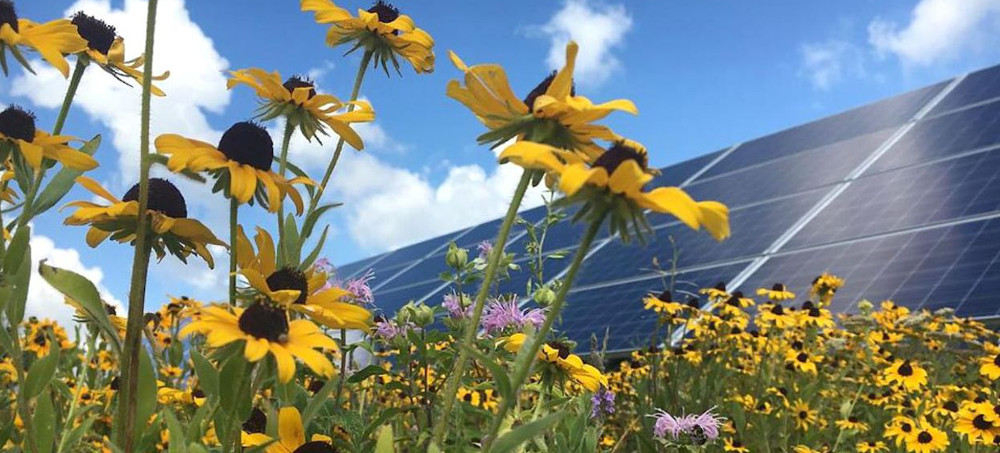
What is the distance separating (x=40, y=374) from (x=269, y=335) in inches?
24.3

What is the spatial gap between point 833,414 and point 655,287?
11.6 ft

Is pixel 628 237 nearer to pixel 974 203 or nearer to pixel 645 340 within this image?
pixel 645 340

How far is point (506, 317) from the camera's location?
102 inches

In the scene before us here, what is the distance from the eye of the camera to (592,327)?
322 inches

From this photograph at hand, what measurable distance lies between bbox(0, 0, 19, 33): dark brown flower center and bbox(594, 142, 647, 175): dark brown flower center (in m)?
1.12

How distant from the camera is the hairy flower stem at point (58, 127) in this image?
151 centimetres

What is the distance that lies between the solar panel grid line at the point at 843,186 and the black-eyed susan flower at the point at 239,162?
7.03m

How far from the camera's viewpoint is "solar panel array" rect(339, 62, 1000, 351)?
7316 mm

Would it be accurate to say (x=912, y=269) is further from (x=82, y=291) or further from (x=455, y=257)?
(x=82, y=291)

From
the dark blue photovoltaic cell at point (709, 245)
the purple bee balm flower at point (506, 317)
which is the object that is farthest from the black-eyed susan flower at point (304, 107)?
the dark blue photovoltaic cell at point (709, 245)

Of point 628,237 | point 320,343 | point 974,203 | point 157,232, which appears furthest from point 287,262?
point 974,203

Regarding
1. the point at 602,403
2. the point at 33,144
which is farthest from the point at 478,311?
the point at 602,403

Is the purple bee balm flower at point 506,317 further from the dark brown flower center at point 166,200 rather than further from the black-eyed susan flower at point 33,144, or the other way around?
the black-eyed susan flower at point 33,144

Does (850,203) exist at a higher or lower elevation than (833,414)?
higher
